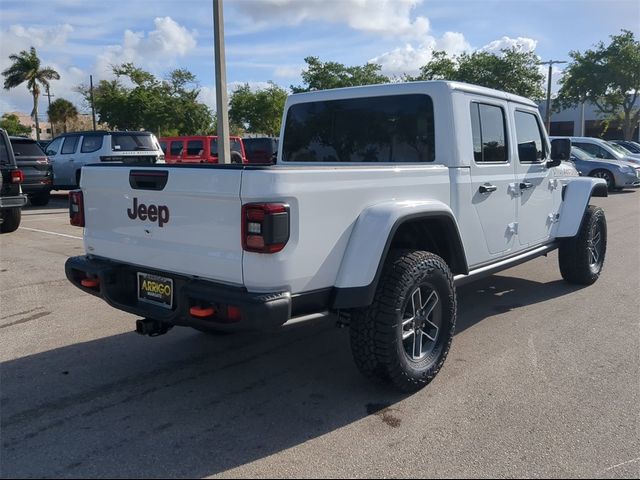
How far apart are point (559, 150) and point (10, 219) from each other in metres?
9.38

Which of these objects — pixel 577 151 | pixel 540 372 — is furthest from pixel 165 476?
pixel 577 151

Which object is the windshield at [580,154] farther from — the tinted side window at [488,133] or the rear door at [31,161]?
the rear door at [31,161]

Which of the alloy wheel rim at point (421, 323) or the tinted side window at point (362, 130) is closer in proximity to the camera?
the alloy wheel rim at point (421, 323)

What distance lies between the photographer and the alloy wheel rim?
386 centimetres

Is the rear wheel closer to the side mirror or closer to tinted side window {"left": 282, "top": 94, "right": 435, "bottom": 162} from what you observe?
the side mirror

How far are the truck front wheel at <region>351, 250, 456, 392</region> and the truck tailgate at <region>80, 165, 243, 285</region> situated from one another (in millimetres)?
916

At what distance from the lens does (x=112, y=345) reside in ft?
15.9

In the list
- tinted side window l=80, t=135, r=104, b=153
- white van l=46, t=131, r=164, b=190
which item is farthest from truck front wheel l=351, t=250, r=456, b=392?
tinted side window l=80, t=135, r=104, b=153

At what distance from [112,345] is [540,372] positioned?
133 inches

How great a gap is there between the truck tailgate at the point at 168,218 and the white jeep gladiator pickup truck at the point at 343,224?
11 millimetres

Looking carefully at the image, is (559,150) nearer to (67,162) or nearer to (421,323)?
(421,323)

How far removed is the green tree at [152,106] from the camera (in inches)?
1499

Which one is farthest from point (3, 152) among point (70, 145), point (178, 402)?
point (178, 402)

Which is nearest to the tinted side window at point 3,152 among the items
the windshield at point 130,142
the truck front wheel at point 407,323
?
the windshield at point 130,142
